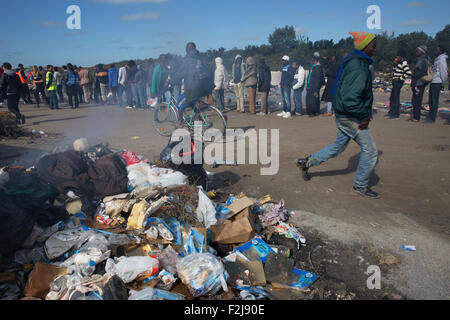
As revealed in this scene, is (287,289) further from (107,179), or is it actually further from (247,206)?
(107,179)

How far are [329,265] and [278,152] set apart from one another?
3.47m

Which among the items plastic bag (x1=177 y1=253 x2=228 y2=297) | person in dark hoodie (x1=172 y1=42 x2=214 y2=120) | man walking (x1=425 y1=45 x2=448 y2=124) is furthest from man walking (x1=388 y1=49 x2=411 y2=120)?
plastic bag (x1=177 y1=253 x2=228 y2=297)

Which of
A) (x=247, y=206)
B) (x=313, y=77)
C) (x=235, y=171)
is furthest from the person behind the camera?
(x=313, y=77)

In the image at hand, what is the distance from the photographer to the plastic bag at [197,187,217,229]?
3.16m

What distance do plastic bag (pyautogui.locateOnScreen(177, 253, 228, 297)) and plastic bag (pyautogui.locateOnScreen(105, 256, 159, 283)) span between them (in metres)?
0.24

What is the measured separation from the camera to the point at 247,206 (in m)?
3.26

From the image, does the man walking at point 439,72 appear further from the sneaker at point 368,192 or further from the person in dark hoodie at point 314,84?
the sneaker at point 368,192

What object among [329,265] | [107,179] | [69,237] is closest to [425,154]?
[329,265]

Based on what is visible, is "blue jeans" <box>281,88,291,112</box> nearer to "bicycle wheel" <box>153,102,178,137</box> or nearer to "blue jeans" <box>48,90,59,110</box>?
"bicycle wheel" <box>153,102,178,137</box>

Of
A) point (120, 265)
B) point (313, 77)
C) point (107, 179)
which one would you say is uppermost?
point (313, 77)

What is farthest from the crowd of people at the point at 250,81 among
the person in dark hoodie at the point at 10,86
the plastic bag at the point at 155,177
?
the plastic bag at the point at 155,177

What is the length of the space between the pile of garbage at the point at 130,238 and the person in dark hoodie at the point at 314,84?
21.7ft

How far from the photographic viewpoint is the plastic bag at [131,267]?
2365 millimetres
